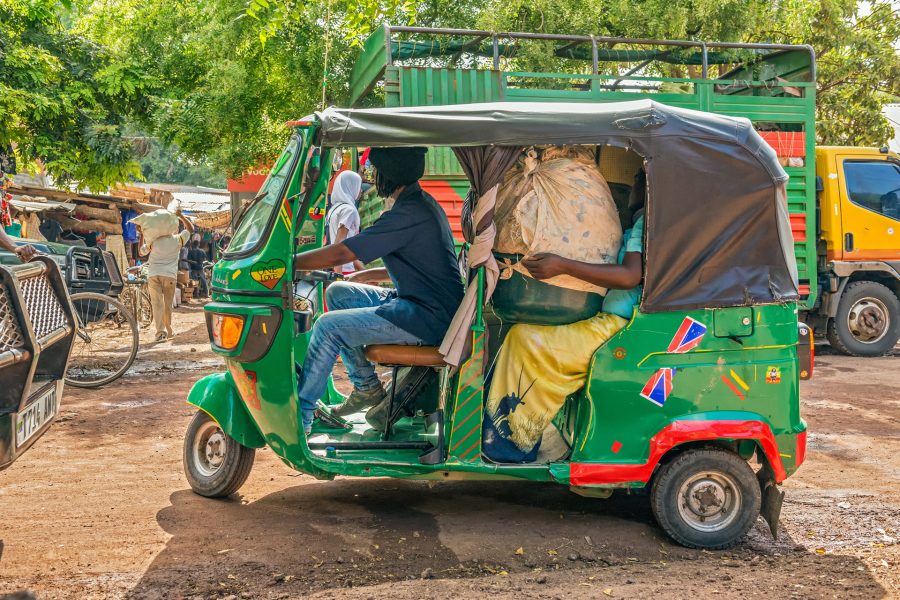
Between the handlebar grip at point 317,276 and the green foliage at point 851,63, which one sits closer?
the handlebar grip at point 317,276

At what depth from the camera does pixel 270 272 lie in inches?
174

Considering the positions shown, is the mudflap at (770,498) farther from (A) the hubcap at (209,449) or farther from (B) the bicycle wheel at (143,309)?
(B) the bicycle wheel at (143,309)

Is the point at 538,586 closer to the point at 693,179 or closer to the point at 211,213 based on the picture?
the point at 693,179

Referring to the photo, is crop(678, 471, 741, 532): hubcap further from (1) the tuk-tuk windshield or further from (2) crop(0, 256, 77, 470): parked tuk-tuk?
(2) crop(0, 256, 77, 470): parked tuk-tuk

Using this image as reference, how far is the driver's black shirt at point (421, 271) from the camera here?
4.62 metres

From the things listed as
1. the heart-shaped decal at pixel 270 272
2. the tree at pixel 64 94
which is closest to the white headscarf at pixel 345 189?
the heart-shaped decal at pixel 270 272

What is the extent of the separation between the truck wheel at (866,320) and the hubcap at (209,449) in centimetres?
903

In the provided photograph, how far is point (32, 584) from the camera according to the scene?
3.73m

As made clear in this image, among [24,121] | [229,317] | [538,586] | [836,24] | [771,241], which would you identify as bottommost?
[538,586]

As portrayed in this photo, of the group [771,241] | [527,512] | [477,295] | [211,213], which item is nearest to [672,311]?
[771,241]

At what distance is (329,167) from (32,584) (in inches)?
98.1

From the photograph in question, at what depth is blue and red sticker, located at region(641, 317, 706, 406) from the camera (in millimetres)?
4320

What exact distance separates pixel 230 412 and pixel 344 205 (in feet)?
11.8

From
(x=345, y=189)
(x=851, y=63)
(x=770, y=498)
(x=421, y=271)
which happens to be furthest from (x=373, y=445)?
(x=851, y=63)
